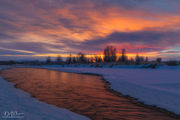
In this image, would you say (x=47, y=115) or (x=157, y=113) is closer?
(x=47, y=115)

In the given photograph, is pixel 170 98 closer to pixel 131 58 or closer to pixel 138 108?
pixel 138 108

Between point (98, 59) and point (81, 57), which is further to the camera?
point (81, 57)

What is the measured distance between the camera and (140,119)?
7883mm

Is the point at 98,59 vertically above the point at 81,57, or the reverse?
the point at 81,57

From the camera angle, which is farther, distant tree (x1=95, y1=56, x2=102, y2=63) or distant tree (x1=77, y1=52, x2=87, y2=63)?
distant tree (x1=77, y1=52, x2=87, y2=63)

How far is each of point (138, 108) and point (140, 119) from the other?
6.19 ft

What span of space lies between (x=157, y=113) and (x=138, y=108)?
1.29m

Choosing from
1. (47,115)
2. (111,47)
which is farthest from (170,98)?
(111,47)

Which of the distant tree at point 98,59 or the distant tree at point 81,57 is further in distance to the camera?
the distant tree at point 81,57

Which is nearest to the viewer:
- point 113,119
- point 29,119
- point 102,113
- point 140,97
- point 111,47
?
point 29,119

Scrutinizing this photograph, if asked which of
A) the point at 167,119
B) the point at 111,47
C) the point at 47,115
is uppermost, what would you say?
the point at 111,47

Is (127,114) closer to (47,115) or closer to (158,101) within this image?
(158,101)

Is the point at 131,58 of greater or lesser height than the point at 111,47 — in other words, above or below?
below

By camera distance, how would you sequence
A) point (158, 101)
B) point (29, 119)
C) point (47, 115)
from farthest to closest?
point (158, 101)
point (47, 115)
point (29, 119)
